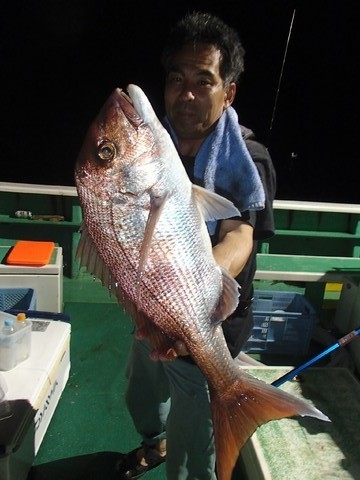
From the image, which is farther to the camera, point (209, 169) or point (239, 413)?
point (209, 169)

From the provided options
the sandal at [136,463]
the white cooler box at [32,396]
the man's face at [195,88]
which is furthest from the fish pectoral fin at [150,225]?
the sandal at [136,463]

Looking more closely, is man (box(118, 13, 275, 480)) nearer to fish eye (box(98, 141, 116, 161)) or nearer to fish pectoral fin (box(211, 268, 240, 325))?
fish pectoral fin (box(211, 268, 240, 325))

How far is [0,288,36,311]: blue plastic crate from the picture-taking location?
3537 millimetres

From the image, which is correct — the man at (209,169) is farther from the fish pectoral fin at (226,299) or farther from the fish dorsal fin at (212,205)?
the fish dorsal fin at (212,205)

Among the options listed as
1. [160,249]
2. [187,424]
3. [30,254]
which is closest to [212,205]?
[160,249]

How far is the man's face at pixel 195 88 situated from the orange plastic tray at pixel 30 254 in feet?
6.91

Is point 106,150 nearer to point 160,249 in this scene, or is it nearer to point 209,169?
point 160,249

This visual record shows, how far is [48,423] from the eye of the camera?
282 centimetres

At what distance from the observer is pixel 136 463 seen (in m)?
2.56

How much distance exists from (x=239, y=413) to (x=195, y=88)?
4.51 feet

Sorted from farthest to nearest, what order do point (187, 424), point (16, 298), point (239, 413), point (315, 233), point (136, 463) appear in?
point (315, 233) < point (16, 298) < point (136, 463) < point (187, 424) < point (239, 413)

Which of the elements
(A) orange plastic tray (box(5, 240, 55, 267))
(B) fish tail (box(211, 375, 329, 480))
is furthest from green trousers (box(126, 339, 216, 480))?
(A) orange plastic tray (box(5, 240, 55, 267))

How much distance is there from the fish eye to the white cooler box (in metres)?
1.45

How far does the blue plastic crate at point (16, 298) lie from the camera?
3.54 m
